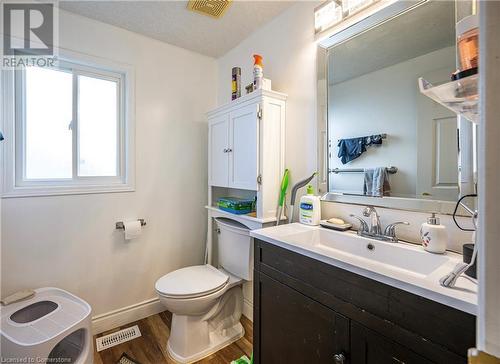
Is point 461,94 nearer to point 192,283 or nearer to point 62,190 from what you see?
point 192,283

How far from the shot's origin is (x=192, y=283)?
157 cm

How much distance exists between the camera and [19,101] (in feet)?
5.23

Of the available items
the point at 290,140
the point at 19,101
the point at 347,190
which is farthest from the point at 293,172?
the point at 19,101

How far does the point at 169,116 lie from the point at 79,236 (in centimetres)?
116

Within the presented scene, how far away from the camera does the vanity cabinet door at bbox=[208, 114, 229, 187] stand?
6.04 ft

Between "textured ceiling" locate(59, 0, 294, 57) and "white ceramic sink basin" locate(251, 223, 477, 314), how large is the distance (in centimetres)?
147

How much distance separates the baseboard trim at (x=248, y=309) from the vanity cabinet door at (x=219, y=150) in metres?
0.97

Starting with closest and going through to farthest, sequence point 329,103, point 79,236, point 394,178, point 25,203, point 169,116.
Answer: point 394,178 → point 329,103 → point 25,203 → point 79,236 → point 169,116

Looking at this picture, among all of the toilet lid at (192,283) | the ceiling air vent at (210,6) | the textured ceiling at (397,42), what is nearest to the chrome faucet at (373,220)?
the textured ceiling at (397,42)

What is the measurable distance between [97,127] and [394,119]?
6.74 ft

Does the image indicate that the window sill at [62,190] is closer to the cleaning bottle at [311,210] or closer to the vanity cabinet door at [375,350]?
the cleaning bottle at [311,210]

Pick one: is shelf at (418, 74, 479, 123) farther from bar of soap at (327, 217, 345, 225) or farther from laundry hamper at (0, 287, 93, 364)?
laundry hamper at (0, 287, 93, 364)

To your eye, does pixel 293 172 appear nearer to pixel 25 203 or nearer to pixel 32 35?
pixel 25 203

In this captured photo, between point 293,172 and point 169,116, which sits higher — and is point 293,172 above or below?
below
